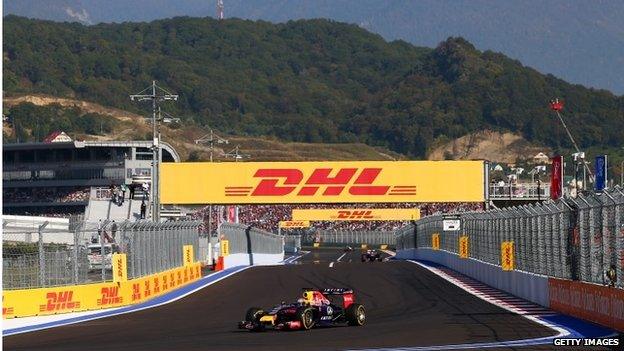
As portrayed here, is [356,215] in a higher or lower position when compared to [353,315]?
higher

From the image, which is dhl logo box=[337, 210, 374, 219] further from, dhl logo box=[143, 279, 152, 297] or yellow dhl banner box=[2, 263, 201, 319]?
dhl logo box=[143, 279, 152, 297]

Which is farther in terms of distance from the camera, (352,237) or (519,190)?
(352,237)

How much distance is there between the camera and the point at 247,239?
64375 millimetres

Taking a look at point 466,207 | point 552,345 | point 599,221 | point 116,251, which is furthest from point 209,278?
point 466,207

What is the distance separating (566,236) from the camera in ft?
85.5

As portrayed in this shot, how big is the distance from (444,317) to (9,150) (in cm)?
12519

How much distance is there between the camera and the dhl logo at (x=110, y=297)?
99.9ft

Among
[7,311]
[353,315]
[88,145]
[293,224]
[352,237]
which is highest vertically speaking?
[88,145]

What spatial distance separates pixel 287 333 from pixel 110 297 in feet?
32.0

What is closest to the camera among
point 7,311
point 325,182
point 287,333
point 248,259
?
point 287,333

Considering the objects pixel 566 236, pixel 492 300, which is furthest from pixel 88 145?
pixel 566 236

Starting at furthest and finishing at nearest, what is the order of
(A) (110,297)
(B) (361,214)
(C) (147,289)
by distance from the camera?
Answer: (B) (361,214) → (C) (147,289) → (A) (110,297)

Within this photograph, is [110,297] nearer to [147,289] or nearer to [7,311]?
[147,289]

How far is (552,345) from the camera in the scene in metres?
18.3
